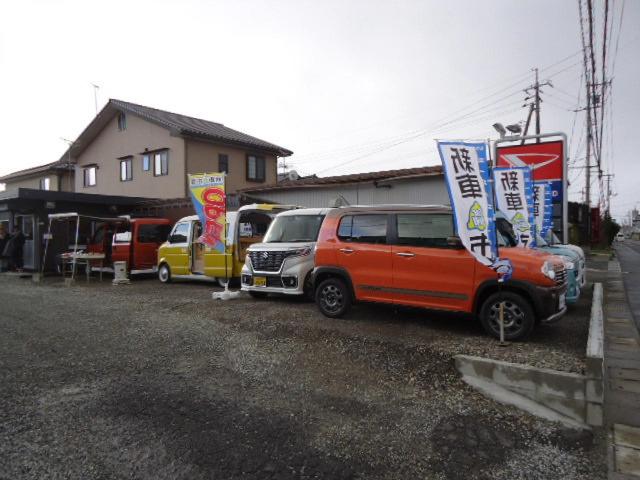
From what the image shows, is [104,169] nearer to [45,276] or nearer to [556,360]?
[45,276]

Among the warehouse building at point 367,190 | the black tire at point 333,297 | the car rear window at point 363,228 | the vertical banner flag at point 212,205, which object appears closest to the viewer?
the car rear window at point 363,228

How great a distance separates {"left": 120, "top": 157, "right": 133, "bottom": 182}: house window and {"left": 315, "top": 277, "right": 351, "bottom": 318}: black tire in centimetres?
1806

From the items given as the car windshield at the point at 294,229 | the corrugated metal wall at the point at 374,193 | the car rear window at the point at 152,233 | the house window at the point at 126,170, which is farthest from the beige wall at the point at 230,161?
the car windshield at the point at 294,229

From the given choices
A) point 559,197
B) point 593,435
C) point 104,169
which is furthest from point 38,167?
point 593,435

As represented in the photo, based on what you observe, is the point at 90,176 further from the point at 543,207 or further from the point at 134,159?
the point at 543,207

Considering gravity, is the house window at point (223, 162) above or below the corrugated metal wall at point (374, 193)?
above

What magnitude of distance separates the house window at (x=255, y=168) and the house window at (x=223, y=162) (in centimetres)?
144

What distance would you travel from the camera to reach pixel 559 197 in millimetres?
10516

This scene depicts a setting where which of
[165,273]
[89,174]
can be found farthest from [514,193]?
[89,174]

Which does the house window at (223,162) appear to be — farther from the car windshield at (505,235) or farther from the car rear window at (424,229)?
the car windshield at (505,235)

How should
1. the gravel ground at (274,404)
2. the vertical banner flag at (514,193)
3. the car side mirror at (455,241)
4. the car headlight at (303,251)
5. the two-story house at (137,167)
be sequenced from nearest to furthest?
the gravel ground at (274,404), the car side mirror at (455,241), the car headlight at (303,251), the vertical banner flag at (514,193), the two-story house at (137,167)

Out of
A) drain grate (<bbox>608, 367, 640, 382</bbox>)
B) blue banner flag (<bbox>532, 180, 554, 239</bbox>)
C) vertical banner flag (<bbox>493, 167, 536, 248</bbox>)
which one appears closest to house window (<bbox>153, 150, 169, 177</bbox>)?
vertical banner flag (<bbox>493, 167, 536, 248</bbox>)

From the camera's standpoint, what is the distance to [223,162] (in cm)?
2002

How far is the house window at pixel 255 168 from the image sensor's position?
21.4 m
